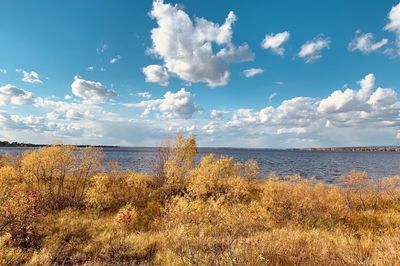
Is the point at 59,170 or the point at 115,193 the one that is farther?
the point at 115,193

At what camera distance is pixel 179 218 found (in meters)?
14.2

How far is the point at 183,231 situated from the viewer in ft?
41.1

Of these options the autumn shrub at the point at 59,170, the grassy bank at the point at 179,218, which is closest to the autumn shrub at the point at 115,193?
the grassy bank at the point at 179,218

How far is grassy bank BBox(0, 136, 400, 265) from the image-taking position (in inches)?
367

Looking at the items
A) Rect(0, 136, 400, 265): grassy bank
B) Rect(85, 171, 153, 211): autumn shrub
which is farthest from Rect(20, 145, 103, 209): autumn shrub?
Rect(85, 171, 153, 211): autumn shrub

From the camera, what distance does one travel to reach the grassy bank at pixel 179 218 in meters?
9.33

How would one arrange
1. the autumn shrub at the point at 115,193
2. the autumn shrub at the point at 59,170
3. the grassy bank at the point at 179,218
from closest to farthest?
the grassy bank at the point at 179,218 → the autumn shrub at the point at 115,193 → the autumn shrub at the point at 59,170

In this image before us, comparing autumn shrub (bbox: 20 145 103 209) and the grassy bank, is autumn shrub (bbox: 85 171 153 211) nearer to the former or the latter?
the grassy bank

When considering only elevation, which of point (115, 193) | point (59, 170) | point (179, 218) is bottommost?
point (115, 193)

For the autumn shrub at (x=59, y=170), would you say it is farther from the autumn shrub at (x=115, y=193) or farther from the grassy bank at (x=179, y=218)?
the autumn shrub at (x=115, y=193)

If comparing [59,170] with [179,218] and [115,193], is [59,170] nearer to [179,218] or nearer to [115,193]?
[115,193]

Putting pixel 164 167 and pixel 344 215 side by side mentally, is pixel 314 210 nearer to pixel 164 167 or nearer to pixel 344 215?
pixel 344 215

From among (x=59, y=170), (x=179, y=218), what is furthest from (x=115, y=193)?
(x=179, y=218)

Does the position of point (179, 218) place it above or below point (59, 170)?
below
